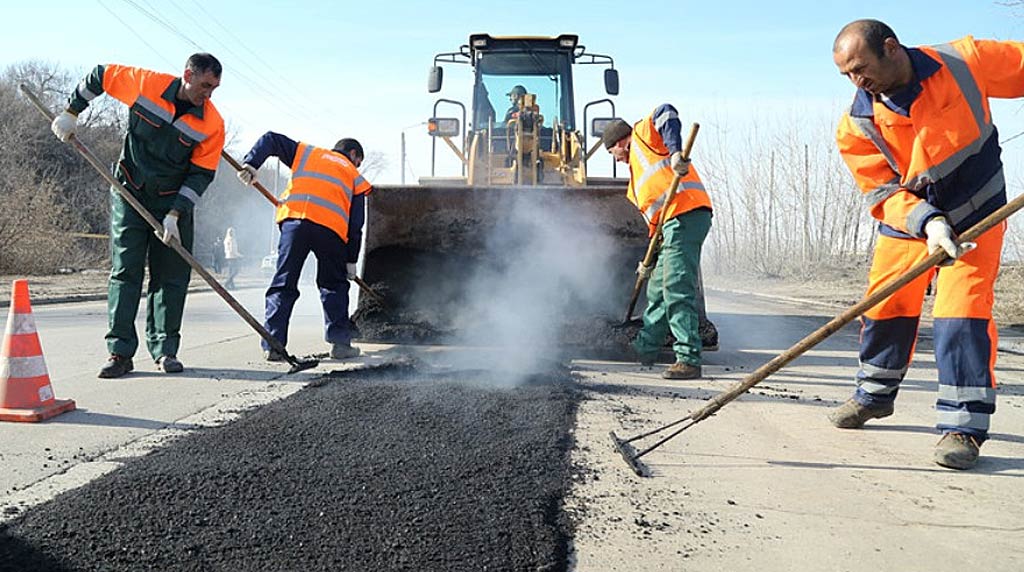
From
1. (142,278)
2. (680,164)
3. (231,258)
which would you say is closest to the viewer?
(680,164)

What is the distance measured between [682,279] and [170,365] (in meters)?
3.18

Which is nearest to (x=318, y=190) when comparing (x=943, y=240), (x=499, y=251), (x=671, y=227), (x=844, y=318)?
(x=499, y=251)

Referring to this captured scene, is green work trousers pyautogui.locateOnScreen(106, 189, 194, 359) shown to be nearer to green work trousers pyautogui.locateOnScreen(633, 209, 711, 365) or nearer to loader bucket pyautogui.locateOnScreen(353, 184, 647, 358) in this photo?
→ loader bucket pyautogui.locateOnScreen(353, 184, 647, 358)

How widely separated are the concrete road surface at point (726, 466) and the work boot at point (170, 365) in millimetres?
76

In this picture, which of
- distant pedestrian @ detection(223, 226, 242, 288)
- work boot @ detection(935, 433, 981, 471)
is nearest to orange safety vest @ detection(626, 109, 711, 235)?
A: work boot @ detection(935, 433, 981, 471)

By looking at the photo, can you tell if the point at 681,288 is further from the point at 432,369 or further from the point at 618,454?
the point at 618,454

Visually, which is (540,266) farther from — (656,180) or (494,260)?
(656,180)

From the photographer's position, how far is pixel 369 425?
315cm

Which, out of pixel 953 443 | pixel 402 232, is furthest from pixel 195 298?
pixel 953 443

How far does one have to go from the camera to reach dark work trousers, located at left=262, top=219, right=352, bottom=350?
195 inches

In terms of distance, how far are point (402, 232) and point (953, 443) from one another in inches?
171

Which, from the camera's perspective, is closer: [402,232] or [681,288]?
[681,288]

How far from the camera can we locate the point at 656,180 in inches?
190

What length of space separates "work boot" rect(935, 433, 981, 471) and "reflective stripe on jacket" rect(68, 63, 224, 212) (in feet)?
13.6
